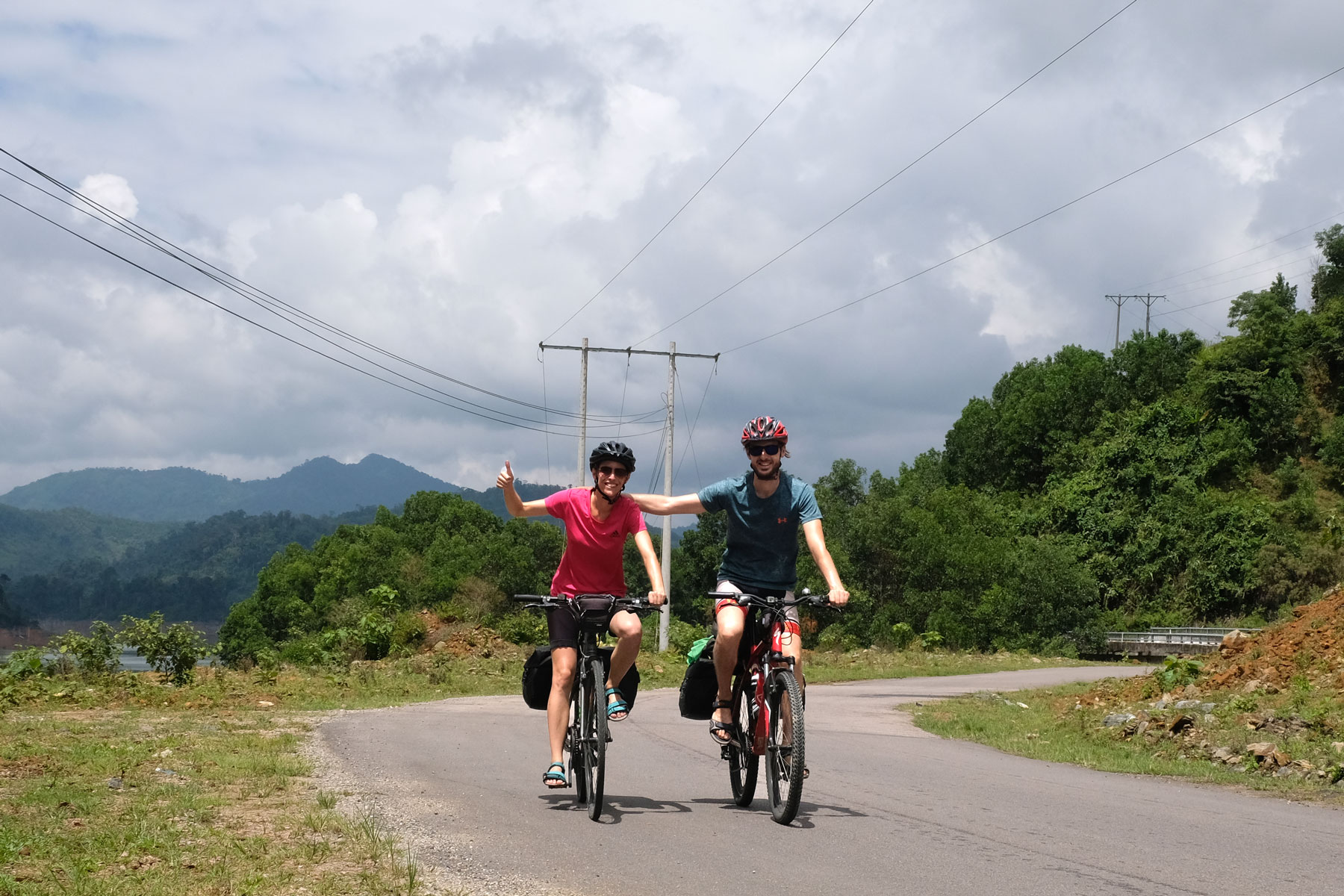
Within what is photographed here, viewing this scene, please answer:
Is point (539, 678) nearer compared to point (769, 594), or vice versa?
point (769, 594)

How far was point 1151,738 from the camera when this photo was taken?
Answer: 42.6 feet

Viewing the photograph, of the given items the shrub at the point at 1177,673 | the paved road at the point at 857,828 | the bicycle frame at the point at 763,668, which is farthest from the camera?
the shrub at the point at 1177,673

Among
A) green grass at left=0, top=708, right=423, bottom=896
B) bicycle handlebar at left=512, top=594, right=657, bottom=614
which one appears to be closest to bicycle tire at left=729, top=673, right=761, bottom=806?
bicycle handlebar at left=512, top=594, right=657, bottom=614

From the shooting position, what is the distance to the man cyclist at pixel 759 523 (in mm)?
7434

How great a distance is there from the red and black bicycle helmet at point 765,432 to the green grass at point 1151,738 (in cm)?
509

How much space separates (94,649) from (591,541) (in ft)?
56.0

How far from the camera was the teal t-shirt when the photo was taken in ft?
24.5

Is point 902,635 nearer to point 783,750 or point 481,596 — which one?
point 481,596

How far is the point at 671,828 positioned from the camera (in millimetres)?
6871

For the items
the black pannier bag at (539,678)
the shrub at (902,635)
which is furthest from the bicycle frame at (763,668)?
the shrub at (902,635)

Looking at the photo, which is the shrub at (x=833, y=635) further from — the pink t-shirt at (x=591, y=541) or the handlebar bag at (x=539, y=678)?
the pink t-shirt at (x=591, y=541)

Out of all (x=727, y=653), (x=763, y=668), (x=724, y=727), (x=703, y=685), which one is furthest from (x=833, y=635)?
(x=763, y=668)

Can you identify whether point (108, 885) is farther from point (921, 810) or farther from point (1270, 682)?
point (1270, 682)

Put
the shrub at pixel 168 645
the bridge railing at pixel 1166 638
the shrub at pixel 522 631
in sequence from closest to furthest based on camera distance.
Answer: the shrub at pixel 168 645 < the shrub at pixel 522 631 < the bridge railing at pixel 1166 638
